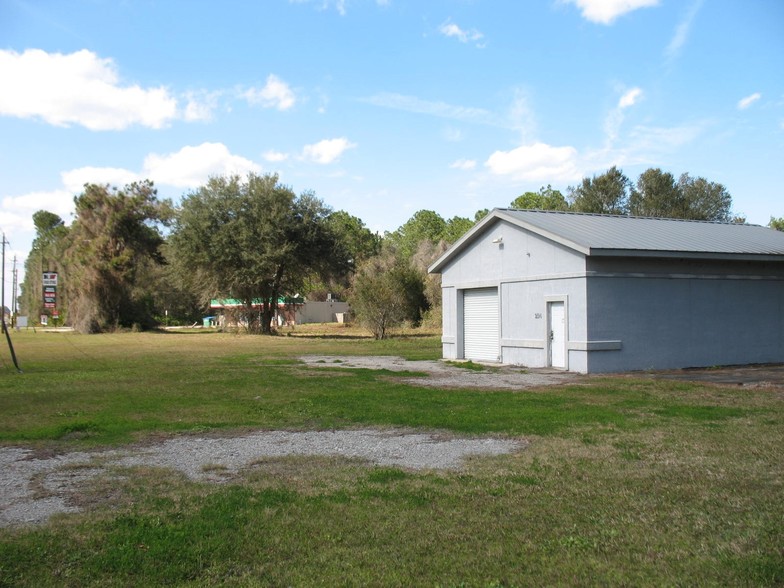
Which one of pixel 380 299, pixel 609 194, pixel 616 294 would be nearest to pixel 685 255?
pixel 616 294

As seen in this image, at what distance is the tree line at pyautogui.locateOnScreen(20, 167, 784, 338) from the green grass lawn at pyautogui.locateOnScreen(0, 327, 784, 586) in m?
31.2

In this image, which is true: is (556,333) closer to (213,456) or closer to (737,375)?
(737,375)

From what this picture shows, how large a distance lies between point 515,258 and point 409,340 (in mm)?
18356

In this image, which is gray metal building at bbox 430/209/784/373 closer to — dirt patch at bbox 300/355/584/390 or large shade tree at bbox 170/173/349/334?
dirt patch at bbox 300/355/584/390

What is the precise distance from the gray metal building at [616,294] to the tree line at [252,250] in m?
18.9

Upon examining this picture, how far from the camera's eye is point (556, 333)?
21656 mm

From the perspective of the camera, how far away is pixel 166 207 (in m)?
62.9

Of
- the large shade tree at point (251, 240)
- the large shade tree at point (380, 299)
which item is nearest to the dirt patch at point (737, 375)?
the large shade tree at point (380, 299)

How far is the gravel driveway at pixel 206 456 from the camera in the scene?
7.41 meters

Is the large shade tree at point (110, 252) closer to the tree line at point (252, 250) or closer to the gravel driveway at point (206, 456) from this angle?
the tree line at point (252, 250)

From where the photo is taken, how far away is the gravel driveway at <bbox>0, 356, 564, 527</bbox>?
741cm

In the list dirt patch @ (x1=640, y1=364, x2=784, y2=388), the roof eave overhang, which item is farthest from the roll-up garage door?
dirt patch @ (x1=640, y1=364, x2=784, y2=388)

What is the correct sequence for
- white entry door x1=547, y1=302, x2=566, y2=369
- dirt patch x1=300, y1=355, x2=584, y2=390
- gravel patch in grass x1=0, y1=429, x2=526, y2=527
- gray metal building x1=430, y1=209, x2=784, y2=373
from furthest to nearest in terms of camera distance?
1. white entry door x1=547, y1=302, x2=566, y2=369
2. gray metal building x1=430, y1=209, x2=784, y2=373
3. dirt patch x1=300, y1=355, x2=584, y2=390
4. gravel patch in grass x1=0, y1=429, x2=526, y2=527

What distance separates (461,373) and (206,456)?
40.8 feet
